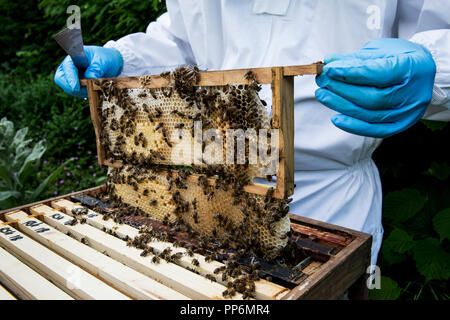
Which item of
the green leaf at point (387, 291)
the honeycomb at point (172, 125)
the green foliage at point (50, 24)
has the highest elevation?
the green foliage at point (50, 24)

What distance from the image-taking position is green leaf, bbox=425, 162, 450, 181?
3.28 metres

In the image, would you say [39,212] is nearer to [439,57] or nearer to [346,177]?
[346,177]

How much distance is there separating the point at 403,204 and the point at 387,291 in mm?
830

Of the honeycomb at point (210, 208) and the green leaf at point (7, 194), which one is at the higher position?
the honeycomb at point (210, 208)

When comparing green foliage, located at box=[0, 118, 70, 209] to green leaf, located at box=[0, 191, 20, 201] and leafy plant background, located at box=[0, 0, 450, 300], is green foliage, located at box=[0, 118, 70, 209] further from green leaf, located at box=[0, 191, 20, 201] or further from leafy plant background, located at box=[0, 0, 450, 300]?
leafy plant background, located at box=[0, 0, 450, 300]

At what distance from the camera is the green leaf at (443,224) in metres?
2.90

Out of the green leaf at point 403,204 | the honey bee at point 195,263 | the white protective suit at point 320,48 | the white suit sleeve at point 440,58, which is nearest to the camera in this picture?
the honey bee at point 195,263

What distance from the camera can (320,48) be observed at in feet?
7.60

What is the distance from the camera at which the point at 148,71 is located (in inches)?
129

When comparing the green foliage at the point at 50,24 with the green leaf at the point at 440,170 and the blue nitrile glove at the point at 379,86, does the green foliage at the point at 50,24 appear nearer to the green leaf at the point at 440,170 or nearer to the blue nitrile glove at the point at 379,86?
the blue nitrile glove at the point at 379,86

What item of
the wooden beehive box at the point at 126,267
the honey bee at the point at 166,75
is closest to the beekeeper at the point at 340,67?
the wooden beehive box at the point at 126,267

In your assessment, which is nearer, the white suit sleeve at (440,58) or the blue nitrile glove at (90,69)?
the white suit sleeve at (440,58)

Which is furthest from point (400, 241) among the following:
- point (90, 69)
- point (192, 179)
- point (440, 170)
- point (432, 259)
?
point (90, 69)

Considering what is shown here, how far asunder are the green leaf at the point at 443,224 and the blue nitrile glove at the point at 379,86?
Answer: 4.88ft
